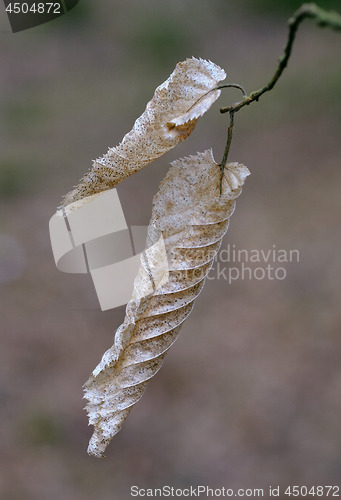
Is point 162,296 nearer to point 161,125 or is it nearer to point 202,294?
point 161,125

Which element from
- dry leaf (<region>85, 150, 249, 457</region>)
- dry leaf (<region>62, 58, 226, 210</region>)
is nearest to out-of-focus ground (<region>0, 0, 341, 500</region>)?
dry leaf (<region>85, 150, 249, 457</region>)

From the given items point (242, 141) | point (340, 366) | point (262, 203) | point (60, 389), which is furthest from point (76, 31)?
point (340, 366)

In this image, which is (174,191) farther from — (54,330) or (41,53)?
(41,53)

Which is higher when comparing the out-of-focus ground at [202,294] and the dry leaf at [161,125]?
the dry leaf at [161,125]

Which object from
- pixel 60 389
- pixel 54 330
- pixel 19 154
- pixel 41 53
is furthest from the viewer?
pixel 41 53

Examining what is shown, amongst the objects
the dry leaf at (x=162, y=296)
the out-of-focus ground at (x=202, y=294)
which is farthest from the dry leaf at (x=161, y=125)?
the out-of-focus ground at (x=202, y=294)

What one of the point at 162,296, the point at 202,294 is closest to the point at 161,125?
the point at 162,296

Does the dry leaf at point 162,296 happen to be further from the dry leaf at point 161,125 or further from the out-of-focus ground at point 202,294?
the out-of-focus ground at point 202,294
